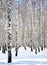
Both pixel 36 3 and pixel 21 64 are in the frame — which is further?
pixel 36 3

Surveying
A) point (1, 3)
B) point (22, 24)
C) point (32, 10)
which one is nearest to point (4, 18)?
point (1, 3)

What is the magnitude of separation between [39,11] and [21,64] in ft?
60.2

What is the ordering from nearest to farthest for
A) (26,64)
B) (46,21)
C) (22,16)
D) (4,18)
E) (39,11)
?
(26,64) → (4,18) → (39,11) → (22,16) → (46,21)

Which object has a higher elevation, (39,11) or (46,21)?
(39,11)

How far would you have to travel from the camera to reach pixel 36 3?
28.0 metres

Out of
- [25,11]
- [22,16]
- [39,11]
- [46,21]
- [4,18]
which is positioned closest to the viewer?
[4,18]

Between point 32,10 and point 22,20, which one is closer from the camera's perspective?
point 32,10

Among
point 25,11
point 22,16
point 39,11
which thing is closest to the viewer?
point 39,11

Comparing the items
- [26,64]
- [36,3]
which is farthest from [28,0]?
[26,64]

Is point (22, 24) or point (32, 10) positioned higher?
point (32, 10)

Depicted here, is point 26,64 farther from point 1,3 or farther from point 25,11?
point 25,11

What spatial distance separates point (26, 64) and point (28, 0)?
18.4 metres

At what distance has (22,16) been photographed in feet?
108

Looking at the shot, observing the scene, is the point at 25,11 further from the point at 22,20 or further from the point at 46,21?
the point at 46,21
